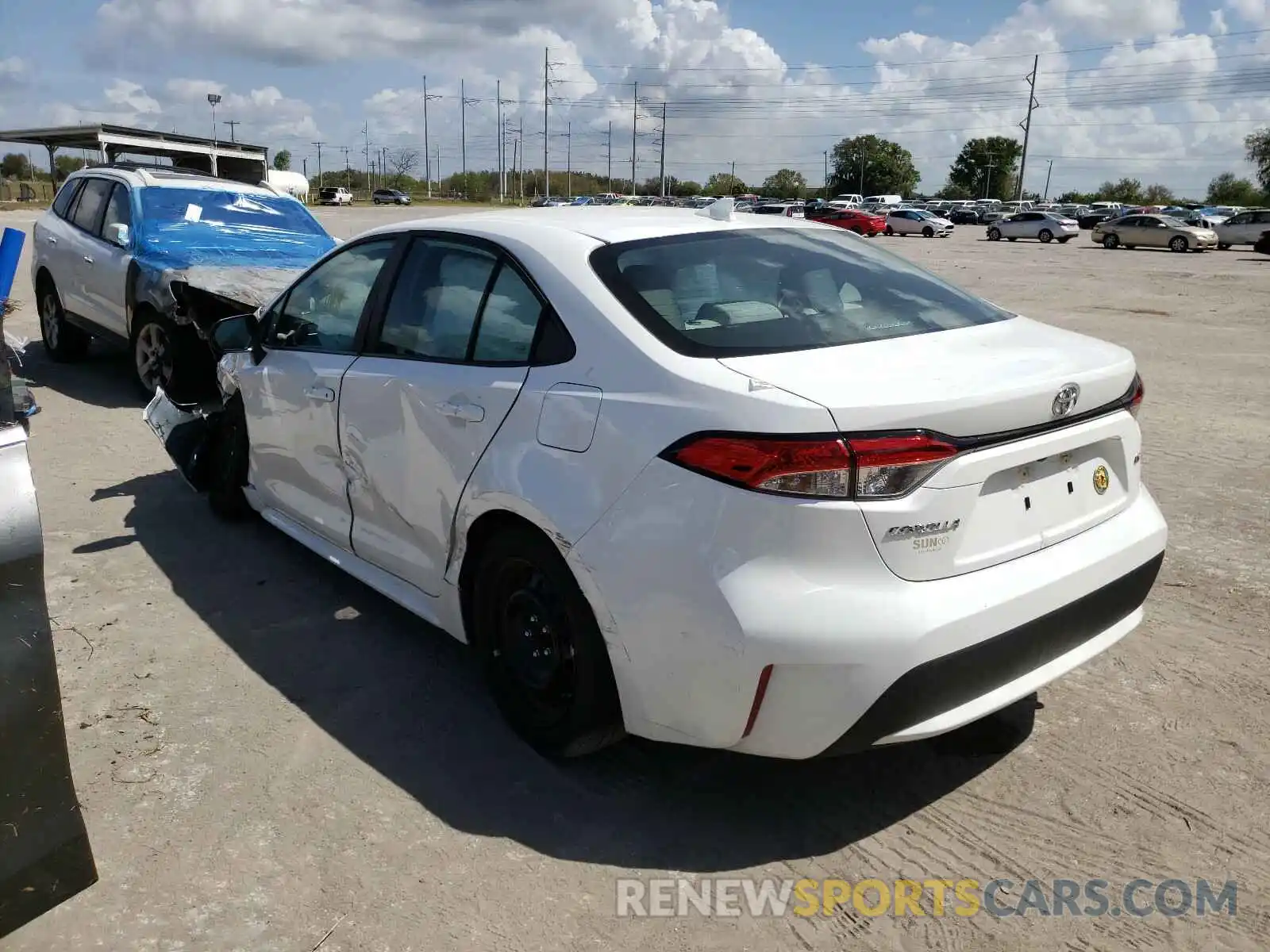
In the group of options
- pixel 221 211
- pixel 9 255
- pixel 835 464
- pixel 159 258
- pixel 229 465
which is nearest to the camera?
pixel 835 464

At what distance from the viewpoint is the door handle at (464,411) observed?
3.20m

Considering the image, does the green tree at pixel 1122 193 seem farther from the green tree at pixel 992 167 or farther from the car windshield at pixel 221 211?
the car windshield at pixel 221 211

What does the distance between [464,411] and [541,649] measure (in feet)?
2.63

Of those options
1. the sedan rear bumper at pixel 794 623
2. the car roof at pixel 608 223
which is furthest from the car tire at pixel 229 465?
the sedan rear bumper at pixel 794 623

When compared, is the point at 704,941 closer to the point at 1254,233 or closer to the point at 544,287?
the point at 544,287

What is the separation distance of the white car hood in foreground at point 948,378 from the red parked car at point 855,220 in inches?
1694

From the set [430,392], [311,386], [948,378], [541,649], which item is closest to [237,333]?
[311,386]

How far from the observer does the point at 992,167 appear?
388ft

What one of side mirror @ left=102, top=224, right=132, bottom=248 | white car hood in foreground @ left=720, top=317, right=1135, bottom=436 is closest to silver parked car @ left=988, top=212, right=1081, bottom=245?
side mirror @ left=102, top=224, right=132, bottom=248

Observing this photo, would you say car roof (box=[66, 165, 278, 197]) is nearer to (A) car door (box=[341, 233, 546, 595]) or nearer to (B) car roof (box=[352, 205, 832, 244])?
(B) car roof (box=[352, 205, 832, 244])

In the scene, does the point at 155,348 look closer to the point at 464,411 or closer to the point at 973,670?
the point at 464,411

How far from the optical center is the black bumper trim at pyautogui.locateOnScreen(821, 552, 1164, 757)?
248 centimetres

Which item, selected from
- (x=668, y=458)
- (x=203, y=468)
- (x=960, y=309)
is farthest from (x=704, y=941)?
(x=203, y=468)

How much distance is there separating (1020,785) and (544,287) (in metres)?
2.12
